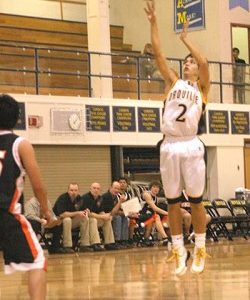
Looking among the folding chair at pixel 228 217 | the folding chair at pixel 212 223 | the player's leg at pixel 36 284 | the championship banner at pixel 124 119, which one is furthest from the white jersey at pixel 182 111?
the championship banner at pixel 124 119

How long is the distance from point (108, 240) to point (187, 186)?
842cm

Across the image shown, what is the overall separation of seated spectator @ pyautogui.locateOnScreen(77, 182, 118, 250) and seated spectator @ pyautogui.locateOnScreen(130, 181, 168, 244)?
0.85 metres

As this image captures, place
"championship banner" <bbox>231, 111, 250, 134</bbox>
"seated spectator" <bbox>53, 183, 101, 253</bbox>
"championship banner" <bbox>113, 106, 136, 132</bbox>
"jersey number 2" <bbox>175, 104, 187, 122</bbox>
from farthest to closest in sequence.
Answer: "championship banner" <bbox>231, 111, 250, 134</bbox> < "championship banner" <bbox>113, 106, 136, 132</bbox> < "seated spectator" <bbox>53, 183, 101, 253</bbox> < "jersey number 2" <bbox>175, 104, 187, 122</bbox>

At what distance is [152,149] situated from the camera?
21047mm

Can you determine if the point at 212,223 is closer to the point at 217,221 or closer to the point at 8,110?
the point at 217,221

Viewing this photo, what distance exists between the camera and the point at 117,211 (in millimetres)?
16859

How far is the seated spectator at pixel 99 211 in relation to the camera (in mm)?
16359

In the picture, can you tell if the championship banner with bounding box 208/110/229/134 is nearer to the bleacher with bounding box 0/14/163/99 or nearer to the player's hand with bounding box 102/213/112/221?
the bleacher with bounding box 0/14/163/99


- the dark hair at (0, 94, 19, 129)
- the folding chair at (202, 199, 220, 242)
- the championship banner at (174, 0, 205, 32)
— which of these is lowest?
the folding chair at (202, 199, 220, 242)

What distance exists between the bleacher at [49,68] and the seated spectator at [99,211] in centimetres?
283

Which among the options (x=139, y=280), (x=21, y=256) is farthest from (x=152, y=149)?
(x=21, y=256)

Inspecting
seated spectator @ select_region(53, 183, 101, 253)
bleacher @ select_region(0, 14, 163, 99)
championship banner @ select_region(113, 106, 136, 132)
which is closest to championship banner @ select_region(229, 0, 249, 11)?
bleacher @ select_region(0, 14, 163, 99)

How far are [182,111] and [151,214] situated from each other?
30.8 ft

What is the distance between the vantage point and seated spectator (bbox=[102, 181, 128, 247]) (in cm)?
1675
